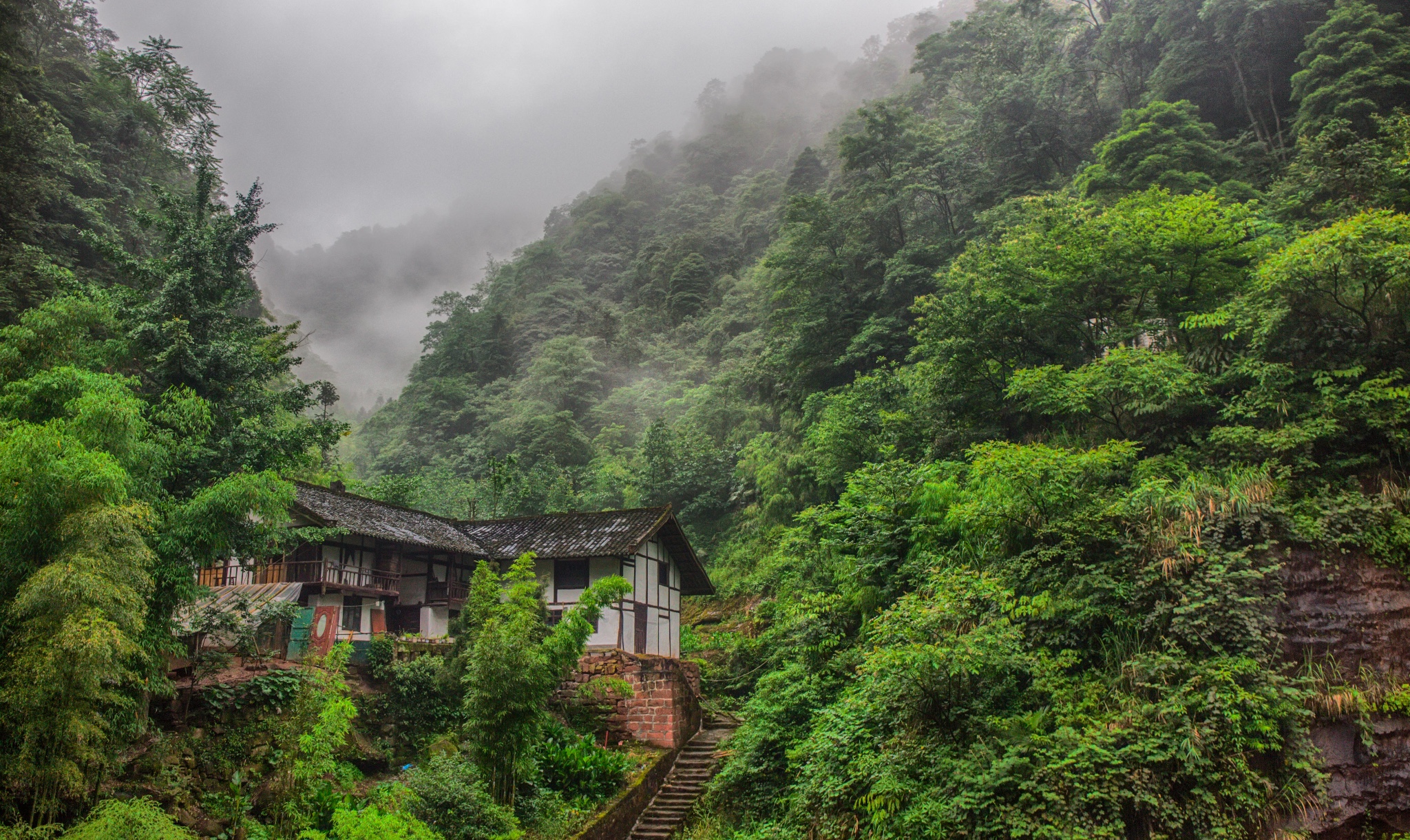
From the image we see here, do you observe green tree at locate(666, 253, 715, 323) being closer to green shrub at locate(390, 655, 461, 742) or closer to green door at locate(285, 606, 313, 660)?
green door at locate(285, 606, 313, 660)

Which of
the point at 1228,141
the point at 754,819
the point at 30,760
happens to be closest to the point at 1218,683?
the point at 754,819

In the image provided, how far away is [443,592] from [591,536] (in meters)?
5.03

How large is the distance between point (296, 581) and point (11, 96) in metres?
17.3

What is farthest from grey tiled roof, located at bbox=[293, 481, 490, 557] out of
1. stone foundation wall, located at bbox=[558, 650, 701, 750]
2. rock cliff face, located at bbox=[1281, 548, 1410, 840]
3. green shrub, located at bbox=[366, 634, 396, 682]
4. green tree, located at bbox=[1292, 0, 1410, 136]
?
green tree, located at bbox=[1292, 0, 1410, 136]

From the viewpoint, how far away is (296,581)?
61.9 feet

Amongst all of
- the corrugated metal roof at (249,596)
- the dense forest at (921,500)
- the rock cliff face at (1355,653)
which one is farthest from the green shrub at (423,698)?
the rock cliff face at (1355,653)

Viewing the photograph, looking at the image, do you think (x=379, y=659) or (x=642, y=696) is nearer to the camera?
(x=379, y=659)

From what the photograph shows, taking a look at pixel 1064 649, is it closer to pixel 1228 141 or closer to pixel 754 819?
pixel 754 819

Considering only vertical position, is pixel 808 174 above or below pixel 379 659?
above

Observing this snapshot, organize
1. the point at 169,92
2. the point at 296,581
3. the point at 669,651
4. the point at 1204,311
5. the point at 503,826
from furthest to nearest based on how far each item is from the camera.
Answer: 1. the point at 169,92
2. the point at 669,651
3. the point at 296,581
4. the point at 1204,311
5. the point at 503,826

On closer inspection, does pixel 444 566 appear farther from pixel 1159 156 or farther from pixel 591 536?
pixel 1159 156

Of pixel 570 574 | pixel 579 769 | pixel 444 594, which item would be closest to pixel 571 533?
pixel 570 574

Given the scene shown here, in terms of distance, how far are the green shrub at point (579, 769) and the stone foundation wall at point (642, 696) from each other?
1641mm

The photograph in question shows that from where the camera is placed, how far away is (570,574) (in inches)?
845
